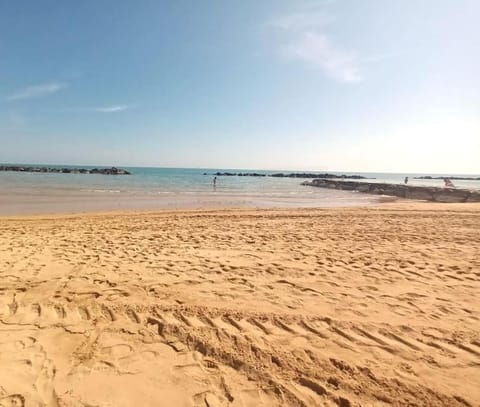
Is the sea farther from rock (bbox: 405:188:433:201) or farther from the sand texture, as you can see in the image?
the sand texture

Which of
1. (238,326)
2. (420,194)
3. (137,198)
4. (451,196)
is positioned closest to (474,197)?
(451,196)

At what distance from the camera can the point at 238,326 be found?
3611 millimetres

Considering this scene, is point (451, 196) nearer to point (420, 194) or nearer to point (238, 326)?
point (420, 194)

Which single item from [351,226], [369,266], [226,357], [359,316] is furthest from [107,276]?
[351,226]

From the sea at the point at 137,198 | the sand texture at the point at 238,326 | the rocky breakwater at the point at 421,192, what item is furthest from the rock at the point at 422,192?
the sand texture at the point at 238,326

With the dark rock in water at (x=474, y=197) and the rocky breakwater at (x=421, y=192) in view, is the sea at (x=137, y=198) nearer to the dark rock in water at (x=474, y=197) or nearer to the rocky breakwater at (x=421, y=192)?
the rocky breakwater at (x=421, y=192)

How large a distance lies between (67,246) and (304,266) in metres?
5.59

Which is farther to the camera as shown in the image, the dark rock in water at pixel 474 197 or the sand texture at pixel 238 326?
the dark rock in water at pixel 474 197

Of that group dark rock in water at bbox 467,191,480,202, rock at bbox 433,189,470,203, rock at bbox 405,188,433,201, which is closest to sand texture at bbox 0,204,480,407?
dark rock in water at bbox 467,191,480,202

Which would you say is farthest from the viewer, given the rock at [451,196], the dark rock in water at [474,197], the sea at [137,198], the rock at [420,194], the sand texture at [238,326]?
the rock at [420,194]

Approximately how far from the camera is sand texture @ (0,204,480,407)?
2586mm

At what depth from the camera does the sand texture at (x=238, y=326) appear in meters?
2.59

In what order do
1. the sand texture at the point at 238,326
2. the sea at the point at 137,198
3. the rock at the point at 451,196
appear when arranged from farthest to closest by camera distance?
the rock at the point at 451,196, the sea at the point at 137,198, the sand texture at the point at 238,326

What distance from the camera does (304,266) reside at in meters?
5.87
